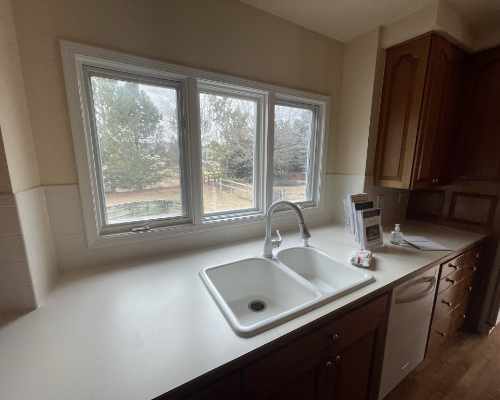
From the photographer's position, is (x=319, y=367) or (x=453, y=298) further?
(x=453, y=298)

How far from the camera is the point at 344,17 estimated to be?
4.42 ft

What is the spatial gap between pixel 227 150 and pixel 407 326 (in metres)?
1.45

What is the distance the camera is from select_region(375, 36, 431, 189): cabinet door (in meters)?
1.36

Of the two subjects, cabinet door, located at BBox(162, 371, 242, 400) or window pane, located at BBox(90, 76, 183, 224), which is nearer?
cabinet door, located at BBox(162, 371, 242, 400)

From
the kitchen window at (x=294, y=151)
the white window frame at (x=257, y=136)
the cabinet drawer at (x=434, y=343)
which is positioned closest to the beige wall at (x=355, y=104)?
the kitchen window at (x=294, y=151)

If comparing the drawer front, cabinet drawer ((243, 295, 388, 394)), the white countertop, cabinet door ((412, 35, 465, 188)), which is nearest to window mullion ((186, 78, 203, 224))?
the white countertop

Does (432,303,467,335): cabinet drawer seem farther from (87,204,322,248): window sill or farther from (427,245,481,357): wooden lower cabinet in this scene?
(87,204,322,248): window sill

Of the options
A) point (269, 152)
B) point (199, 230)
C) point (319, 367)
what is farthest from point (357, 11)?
point (319, 367)

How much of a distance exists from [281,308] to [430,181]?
4.73 ft

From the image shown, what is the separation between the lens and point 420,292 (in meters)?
1.15

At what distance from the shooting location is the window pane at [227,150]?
4.29ft

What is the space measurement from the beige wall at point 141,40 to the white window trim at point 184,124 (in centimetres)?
4

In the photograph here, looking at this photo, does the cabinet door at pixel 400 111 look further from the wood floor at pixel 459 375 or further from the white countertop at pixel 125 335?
the wood floor at pixel 459 375

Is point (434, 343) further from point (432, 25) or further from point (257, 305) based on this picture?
point (432, 25)
